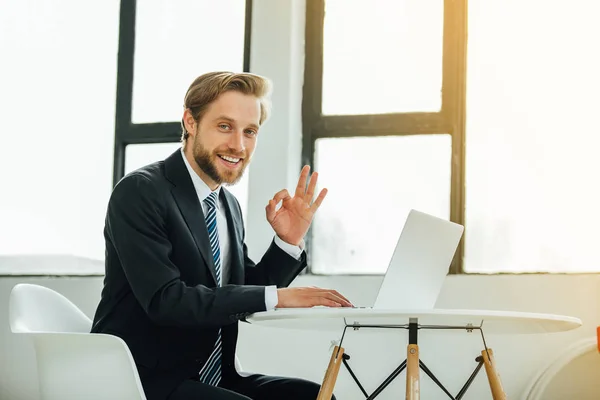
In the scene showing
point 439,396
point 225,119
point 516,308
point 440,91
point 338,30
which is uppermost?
point 338,30

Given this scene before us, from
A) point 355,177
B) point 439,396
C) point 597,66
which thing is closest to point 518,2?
point 597,66

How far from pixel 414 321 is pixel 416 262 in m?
0.16

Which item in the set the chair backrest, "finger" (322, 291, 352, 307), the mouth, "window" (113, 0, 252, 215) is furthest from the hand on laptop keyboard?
"window" (113, 0, 252, 215)

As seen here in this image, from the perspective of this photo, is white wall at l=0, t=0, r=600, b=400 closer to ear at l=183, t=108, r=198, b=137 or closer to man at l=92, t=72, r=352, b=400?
man at l=92, t=72, r=352, b=400

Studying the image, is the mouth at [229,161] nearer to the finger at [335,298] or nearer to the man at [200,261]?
the man at [200,261]

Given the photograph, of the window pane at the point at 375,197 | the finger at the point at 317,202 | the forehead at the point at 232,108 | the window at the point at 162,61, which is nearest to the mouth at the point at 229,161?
the forehead at the point at 232,108

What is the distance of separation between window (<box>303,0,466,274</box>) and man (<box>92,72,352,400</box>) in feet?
3.42

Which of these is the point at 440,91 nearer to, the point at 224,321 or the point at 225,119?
the point at 225,119

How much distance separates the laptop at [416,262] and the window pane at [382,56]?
1.68 meters

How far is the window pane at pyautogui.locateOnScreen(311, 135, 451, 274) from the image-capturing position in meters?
3.26

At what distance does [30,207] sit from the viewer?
12.4 feet

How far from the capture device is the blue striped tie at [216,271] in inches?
78.0

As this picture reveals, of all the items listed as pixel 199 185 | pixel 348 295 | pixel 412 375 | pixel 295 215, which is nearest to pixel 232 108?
pixel 199 185

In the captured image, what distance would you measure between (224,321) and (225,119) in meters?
0.62
